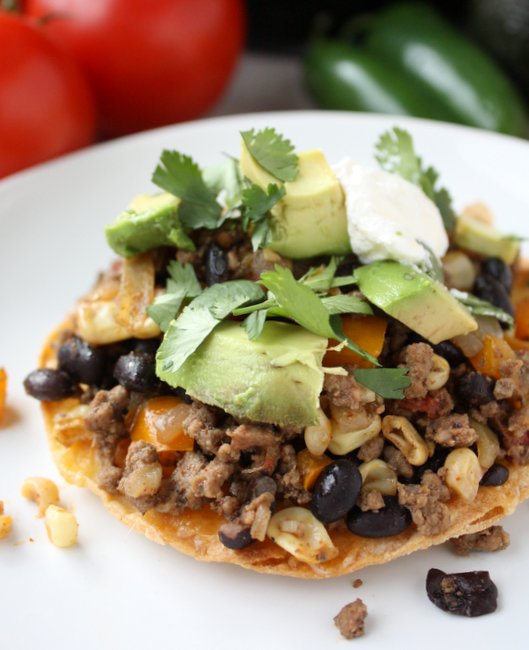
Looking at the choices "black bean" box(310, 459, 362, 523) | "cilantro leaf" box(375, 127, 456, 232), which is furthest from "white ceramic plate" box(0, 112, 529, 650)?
"cilantro leaf" box(375, 127, 456, 232)

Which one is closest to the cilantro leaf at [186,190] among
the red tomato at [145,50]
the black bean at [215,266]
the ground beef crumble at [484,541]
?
the black bean at [215,266]

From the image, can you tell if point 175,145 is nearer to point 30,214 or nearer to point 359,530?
point 30,214

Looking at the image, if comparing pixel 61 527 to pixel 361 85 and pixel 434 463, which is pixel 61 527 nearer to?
pixel 434 463

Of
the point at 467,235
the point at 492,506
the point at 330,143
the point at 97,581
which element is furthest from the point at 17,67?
the point at 492,506

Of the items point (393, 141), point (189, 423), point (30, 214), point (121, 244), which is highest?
point (393, 141)

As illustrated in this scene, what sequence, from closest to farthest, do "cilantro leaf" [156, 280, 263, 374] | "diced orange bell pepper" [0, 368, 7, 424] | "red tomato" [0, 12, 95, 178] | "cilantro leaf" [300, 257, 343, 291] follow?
"cilantro leaf" [156, 280, 263, 374] < "cilantro leaf" [300, 257, 343, 291] < "diced orange bell pepper" [0, 368, 7, 424] < "red tomato" [0, 12, 95, 178]

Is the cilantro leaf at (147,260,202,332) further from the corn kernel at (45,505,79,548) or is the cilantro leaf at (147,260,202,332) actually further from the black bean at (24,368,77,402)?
the corn kernel at (45,505,79,548)
